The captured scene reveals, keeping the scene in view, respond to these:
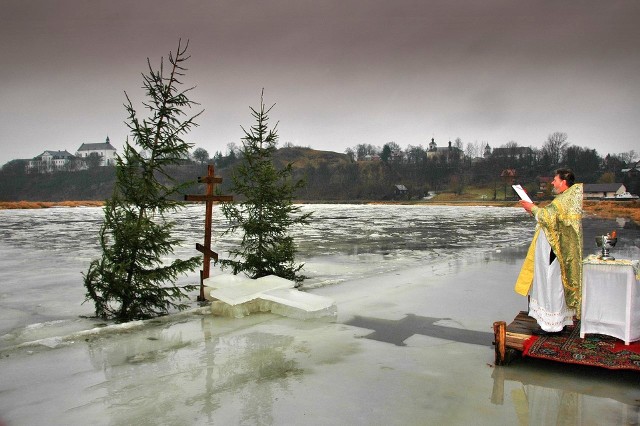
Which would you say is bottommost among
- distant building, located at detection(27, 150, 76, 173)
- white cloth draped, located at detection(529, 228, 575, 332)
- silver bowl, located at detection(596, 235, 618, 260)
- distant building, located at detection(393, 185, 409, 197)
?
white cloth draped, located at detection(529, 228, 575, 332)

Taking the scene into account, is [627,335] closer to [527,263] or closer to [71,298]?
[527,263]

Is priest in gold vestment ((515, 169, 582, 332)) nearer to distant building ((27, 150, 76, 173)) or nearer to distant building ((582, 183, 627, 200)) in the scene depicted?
distant building ((582, 183, 627, 200))

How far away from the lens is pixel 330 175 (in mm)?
180750

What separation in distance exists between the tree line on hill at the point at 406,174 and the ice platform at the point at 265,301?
122429 mm

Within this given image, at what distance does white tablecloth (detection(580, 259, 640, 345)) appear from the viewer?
5.74 m

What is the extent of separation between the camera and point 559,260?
6.23m

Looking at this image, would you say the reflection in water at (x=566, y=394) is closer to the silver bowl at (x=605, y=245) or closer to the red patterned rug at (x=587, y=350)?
the red patterned rug at (x=587, y=350)

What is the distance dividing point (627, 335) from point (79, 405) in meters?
6.30

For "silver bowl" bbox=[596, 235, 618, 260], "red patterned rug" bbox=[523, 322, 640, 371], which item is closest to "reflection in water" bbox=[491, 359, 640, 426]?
"red patterned rug" bbox=[523, 322, 640, 371]

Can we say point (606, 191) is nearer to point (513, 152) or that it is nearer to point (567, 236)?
point (513, 152)

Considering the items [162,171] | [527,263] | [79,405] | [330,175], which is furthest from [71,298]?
[330,175]

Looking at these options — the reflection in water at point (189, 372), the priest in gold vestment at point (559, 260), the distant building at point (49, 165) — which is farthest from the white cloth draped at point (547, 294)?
the distant building at point (49, 165)

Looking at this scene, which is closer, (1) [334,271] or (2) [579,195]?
(2) [579,195]

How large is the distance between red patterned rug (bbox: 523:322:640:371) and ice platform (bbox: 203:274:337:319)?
3.67 m
